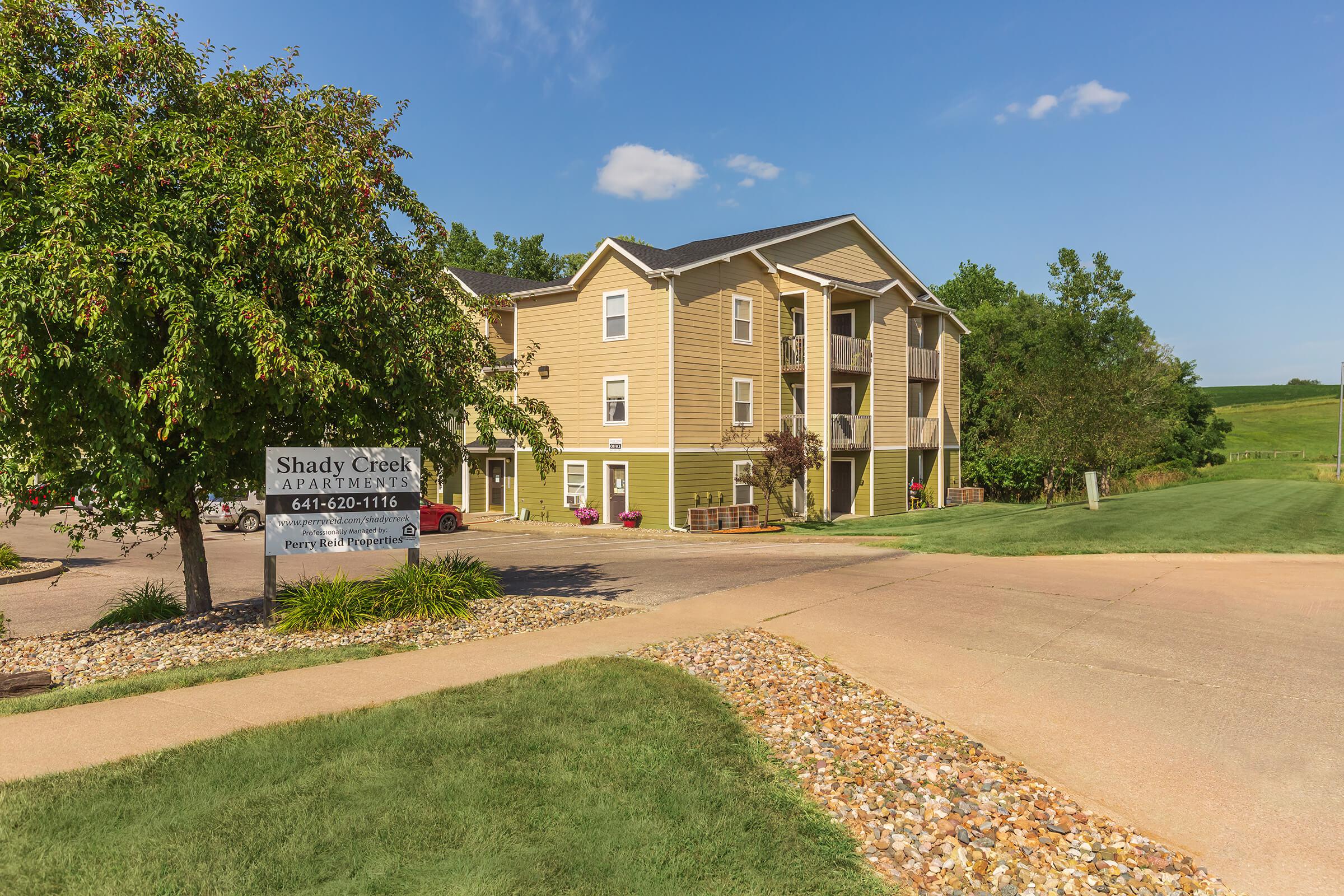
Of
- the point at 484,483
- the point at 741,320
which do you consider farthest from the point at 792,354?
the point at 484,483

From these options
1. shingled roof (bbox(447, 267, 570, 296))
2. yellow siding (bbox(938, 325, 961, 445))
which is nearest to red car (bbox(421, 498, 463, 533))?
shingled roof (bbox(447, 267, 570, 296))

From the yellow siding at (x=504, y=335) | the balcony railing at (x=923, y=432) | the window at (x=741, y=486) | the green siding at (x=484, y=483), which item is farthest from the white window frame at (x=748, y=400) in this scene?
the yellow siding at (x=504, y=335)

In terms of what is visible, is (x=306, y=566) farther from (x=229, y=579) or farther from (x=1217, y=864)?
(x=1217, y=864)

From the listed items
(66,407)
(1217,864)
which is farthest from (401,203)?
(1217,864)

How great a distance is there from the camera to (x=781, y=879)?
4457 millimetres

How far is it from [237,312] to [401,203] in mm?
3868

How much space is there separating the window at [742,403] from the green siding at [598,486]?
3.76 m

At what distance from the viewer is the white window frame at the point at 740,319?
29.5 meters

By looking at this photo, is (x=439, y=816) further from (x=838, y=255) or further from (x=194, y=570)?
(x=838, y=255)

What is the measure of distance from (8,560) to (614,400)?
17.0 metres

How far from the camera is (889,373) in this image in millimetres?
33938

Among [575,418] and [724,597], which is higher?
[575,418]

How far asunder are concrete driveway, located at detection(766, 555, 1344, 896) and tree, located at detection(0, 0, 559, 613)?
6763 mm

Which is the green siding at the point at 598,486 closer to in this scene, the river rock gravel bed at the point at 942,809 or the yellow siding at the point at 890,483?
the yellow siding at the point at 890,483
